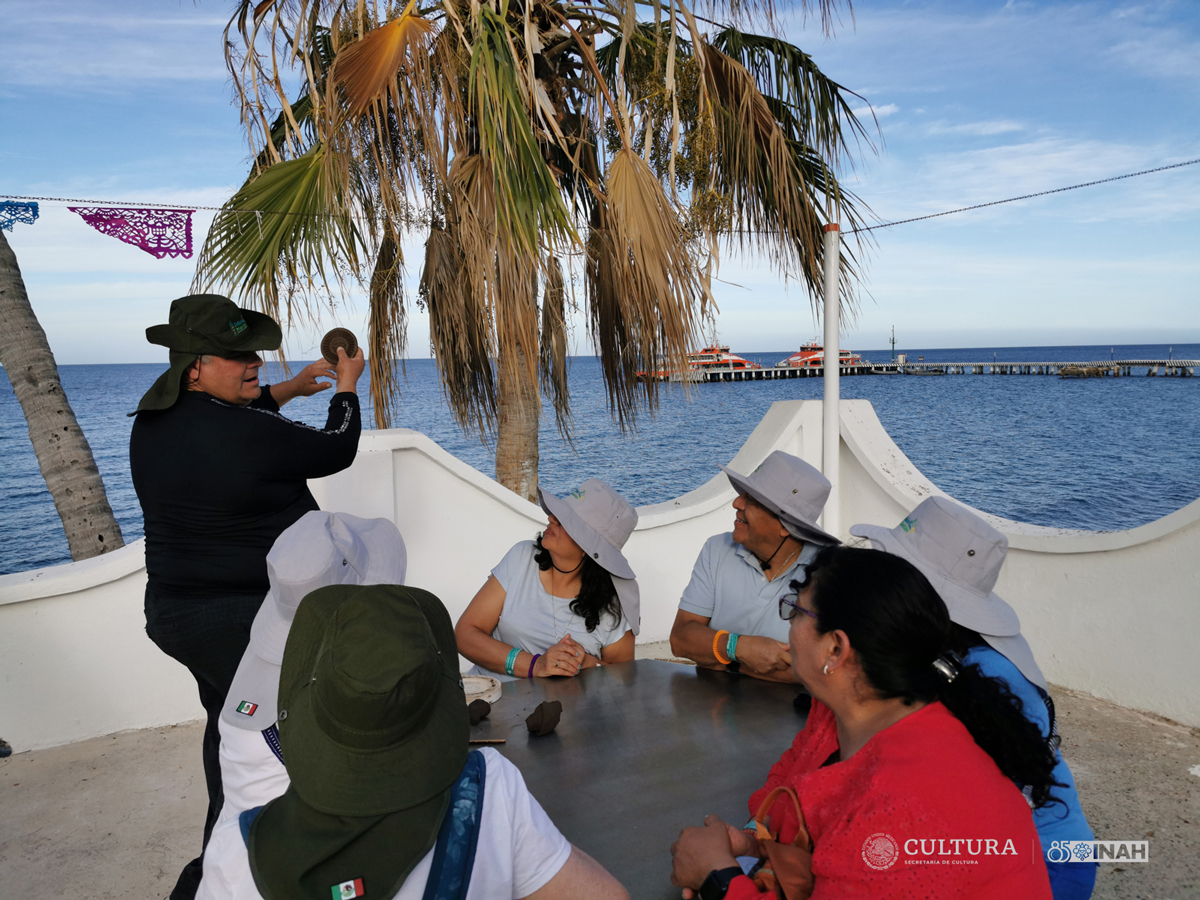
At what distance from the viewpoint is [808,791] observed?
145cm

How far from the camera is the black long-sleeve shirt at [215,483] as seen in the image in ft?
7.37

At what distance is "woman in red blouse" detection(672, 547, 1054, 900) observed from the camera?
3.95ft

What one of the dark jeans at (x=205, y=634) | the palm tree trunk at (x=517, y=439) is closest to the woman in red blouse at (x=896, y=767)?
the dark jeans at (x=205, y=634)

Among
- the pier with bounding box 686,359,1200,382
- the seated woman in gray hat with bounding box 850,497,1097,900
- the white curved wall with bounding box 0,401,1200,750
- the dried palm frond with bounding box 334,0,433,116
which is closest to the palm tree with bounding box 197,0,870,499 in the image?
the dried palm frond with bounding box 334,0,433,116

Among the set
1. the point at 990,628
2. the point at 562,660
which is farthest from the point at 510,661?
the point at 990,628

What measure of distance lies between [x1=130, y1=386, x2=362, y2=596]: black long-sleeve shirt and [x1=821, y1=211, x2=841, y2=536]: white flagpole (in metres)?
3.49

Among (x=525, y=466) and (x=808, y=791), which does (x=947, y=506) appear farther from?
(x=525, y=466)

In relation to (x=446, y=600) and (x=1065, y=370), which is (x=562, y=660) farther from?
(x=1065, y=370)

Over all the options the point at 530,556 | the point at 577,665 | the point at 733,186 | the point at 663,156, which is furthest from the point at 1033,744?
the point at 663,156

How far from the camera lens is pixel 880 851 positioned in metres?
1.22

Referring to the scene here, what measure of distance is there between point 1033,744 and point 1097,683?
322 centimetres

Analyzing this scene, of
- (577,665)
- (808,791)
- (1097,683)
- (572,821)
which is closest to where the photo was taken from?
(808,791)

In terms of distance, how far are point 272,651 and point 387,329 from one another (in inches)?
148

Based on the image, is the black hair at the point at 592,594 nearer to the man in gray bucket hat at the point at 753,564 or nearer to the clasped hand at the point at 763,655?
the man in gray bucket hat at the point at 753,564
